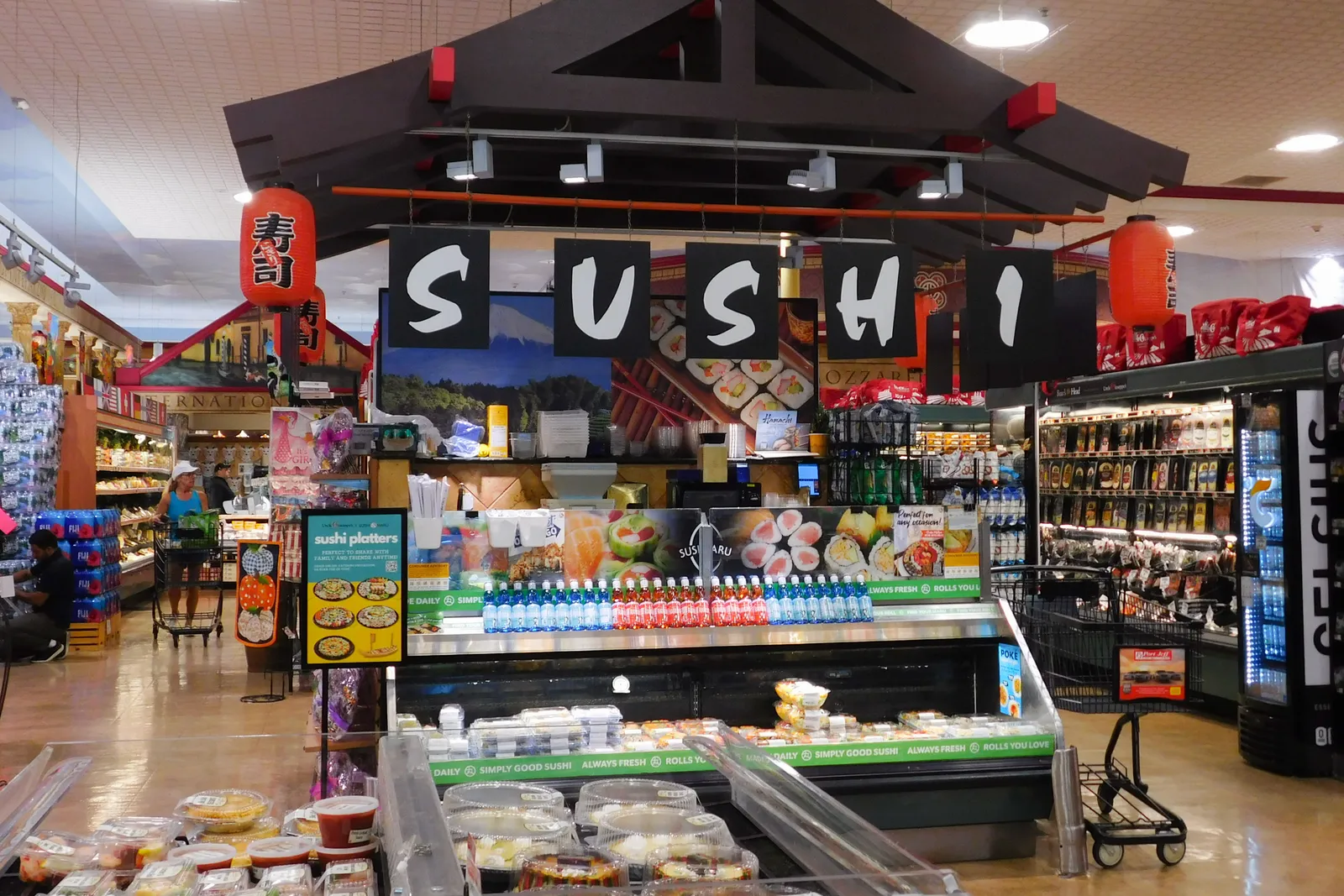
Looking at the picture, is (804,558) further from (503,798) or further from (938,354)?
(503,798)

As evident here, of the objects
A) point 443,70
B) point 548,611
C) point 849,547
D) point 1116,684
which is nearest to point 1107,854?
point 1116,684

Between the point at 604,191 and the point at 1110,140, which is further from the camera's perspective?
the point at 604,191

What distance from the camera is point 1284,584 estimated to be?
6.66 m

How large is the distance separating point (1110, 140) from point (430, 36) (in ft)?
14.4

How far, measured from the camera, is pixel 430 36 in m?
7.62

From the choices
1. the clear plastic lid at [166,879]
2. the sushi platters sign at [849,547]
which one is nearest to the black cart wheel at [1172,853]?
the sushi platters sign at [849,547]

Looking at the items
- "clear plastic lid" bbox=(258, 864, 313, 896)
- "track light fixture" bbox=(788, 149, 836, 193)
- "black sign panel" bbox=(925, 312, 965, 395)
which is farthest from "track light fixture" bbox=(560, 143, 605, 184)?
"clear plastic lid" bbox=(258, 864, 313, 896)

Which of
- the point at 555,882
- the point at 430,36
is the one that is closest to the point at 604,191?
the point at 430,36

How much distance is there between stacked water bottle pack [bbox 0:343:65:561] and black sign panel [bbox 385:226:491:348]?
24.8 feet

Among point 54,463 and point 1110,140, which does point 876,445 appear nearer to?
point 1110,140

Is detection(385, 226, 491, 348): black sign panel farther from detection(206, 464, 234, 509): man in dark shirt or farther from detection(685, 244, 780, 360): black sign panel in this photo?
detection(206, 464, 234, 509): man in dark shirt

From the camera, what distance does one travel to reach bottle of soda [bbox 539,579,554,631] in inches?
197

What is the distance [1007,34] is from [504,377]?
4.06 metres

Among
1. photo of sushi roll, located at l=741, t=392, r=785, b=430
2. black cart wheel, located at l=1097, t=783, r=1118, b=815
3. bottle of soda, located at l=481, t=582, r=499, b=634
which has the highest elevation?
photo of sushi roll, located at l=741, t=392, r=785, b=430
